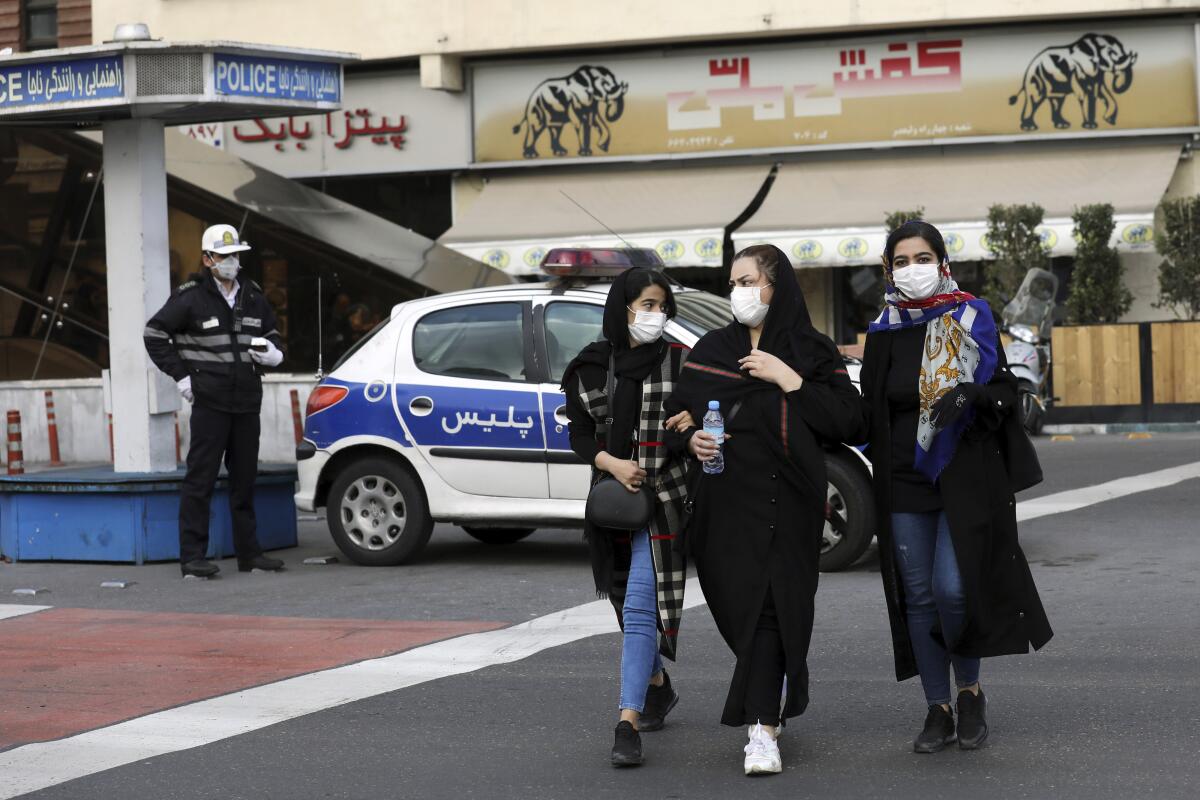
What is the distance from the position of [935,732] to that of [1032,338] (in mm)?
14297

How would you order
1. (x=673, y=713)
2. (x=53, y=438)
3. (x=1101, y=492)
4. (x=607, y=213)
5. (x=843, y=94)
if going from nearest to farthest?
(x=673, y=713) → (x=1101, y=492) → (x=53, y=438) → (x=843, y=94) → (x=607, y=213)

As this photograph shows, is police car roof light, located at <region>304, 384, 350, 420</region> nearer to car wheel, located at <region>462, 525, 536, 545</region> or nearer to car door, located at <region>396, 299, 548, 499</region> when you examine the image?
car door, located at <region>396, 299, 548, 499</region>

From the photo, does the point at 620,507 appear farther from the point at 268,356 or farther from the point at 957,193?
the point at 957,193

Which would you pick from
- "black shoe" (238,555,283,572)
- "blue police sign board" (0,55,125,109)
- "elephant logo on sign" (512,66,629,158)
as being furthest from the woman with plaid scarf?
"elephant logo on sign" (512,66,629,158)

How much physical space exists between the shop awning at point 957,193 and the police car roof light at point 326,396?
12.4m

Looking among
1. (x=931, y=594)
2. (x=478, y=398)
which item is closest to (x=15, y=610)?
(x=478, y=398)

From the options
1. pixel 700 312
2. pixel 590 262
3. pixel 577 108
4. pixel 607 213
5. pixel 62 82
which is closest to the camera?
pixel 590 262

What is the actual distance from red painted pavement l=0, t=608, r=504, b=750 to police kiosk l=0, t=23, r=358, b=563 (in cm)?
166

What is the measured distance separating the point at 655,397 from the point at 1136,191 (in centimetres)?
1792

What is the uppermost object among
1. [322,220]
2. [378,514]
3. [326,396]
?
[322,220]

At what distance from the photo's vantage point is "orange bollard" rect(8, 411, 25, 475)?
1545cm

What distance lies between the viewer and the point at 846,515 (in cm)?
966

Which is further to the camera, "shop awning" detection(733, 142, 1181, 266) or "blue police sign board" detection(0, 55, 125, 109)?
"shop awning" detection(733, 142, 1181, 266)

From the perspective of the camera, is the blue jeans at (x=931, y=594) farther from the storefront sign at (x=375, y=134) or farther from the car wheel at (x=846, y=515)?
the storefront sign at (x=375, y=134)
